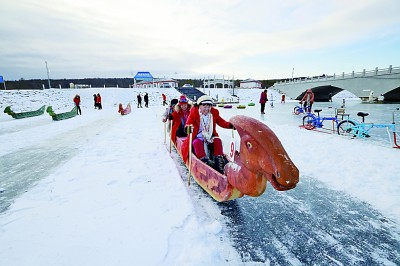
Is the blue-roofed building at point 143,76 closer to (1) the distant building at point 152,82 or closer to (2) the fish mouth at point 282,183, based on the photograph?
(1) the distant building at point 152,82

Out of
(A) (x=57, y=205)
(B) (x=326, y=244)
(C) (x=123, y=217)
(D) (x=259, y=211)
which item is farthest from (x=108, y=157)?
(B) (x=326, y=244)

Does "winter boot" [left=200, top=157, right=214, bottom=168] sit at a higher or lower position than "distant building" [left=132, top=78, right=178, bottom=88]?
lower

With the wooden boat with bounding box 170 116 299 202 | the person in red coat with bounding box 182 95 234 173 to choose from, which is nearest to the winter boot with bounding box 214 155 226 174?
the person in red coat with bounding box 182 95 234 173

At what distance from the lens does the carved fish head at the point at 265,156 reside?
1896 millimetres

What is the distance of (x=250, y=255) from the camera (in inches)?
91.7

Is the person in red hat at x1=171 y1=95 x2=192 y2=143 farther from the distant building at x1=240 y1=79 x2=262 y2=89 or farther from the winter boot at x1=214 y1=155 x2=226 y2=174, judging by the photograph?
the distant building at x1=240 y1=79 x2=262 y2=89

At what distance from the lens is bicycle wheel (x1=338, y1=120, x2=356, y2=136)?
25.1ft

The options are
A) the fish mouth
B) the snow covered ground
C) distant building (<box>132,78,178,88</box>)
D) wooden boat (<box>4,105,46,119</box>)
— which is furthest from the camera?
distant building (<box>132,78,178,88</box>)

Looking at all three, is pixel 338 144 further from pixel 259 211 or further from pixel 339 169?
pixel 259 211

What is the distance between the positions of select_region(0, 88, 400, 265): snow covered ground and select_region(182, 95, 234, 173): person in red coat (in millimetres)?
712

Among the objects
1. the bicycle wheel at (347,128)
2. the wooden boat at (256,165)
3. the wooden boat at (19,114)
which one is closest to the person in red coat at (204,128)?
the wooden boat at (256,165)

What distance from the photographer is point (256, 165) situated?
2131 millimetres

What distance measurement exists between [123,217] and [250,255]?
1.73 m

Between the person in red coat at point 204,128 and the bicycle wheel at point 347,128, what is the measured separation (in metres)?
5.91
